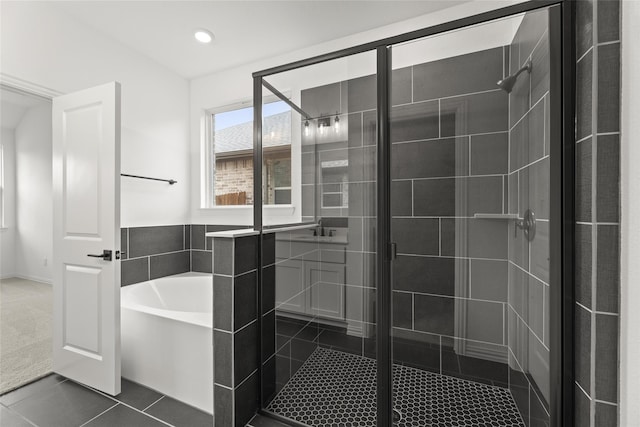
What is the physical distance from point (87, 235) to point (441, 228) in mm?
2211

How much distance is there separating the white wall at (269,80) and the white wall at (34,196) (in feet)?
8.55

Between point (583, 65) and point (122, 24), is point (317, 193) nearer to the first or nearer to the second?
point (583, 65)

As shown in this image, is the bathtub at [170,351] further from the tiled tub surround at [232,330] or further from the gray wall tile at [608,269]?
the gray wall tile at [608,269]

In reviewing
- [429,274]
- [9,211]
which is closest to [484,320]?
[429,274]

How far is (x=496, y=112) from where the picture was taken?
1088mm

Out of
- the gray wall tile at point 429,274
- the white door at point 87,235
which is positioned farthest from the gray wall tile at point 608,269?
the white door at point 87,235

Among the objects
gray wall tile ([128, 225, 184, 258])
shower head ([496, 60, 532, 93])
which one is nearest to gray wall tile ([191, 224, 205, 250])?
gray wall tile ([128, 225, 184, 258])

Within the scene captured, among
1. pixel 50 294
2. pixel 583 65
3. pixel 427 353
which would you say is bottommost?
pixel 50 294

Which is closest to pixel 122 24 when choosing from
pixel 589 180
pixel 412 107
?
pixel 412 107

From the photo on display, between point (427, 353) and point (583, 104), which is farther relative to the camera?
point (427, 353)

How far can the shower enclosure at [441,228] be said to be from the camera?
40.6 inches

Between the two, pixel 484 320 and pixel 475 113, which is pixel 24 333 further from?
pixel 475 113

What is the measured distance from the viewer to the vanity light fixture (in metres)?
2.23

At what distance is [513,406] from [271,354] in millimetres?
1179
